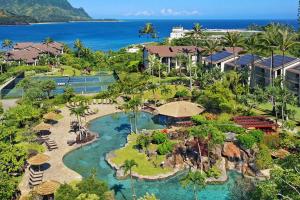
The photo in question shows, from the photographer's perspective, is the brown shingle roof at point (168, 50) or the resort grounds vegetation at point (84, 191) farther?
the brown shingle roof at point (168, 50)

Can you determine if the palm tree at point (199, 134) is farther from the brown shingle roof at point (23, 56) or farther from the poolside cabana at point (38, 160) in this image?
the brown shingle roof at point (23, 56)

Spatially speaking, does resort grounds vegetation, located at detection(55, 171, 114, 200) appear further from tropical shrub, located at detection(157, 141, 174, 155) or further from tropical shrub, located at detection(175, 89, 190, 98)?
tropical shrub, located at detection(175, 89, 190, 98)

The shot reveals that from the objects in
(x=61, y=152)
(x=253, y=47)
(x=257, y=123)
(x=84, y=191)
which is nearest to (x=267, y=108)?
(x=253, y=47)

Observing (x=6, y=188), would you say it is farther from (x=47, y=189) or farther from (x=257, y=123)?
(x=257, y=123)

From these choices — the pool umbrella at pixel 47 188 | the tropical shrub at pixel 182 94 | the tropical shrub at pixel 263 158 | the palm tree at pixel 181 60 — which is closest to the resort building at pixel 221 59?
the palm tree at pixel 181 60

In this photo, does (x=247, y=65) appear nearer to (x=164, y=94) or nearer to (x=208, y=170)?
(x=164, y=94)

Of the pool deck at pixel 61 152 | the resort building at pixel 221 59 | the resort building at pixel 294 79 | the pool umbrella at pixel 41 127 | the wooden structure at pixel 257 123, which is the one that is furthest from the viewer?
the resort building at pixel 221 59

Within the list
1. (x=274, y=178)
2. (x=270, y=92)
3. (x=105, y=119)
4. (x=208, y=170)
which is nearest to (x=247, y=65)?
(x=270, y=92)
